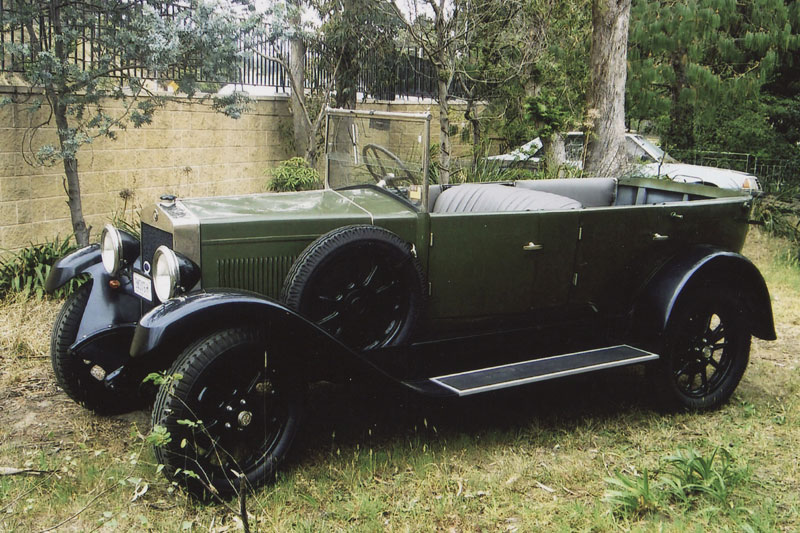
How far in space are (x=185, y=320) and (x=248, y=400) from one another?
502 millimetres

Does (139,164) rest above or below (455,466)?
above

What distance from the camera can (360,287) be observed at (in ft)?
11.8

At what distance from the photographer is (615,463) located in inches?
147

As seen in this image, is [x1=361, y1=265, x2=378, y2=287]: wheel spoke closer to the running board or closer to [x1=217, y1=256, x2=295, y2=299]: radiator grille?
[x1=217, y1=256, x2=295, y2=299]: radiator grille

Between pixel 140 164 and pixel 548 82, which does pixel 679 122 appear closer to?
pixel 548 82

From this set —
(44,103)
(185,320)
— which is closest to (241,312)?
(185,320)

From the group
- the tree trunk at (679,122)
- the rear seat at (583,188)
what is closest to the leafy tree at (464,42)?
the rear seat at (583,188)

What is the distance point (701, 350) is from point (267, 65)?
22.0ft

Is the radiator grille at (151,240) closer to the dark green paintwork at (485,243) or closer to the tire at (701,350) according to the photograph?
the dark green paintwork at (485,243)

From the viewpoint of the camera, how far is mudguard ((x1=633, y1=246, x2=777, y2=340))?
4.14 m

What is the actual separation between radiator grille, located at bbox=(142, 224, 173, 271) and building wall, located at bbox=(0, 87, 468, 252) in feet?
10.4

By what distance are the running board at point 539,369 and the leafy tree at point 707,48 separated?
10.1m

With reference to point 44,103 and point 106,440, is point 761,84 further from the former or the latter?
point 106,440

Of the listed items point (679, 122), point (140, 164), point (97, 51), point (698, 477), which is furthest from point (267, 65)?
point (679, 122)
